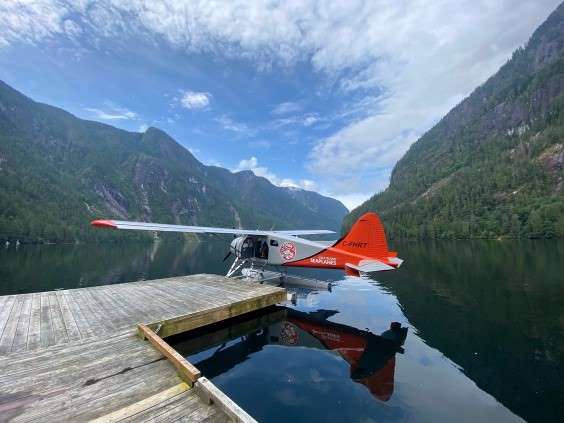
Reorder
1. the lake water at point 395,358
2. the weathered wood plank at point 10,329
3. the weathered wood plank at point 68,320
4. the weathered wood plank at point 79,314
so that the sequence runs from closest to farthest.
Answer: the lake water at point 395,358 < the weathered wood plank at point 10,329 < the weathered wood plank at point 68,320 < the weathered wood plank at point 79,314

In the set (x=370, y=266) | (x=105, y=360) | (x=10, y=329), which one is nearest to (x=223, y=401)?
(x=105, y=360)

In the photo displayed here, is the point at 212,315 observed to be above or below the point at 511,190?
below

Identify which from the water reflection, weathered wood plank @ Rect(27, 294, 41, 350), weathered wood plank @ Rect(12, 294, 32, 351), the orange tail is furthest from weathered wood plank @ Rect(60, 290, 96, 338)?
the orange tail

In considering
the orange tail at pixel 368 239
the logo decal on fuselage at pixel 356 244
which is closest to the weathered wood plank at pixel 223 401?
the orange tail at pixel 368 239

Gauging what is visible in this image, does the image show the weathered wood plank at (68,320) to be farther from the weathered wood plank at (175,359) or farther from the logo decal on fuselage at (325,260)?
the logo decal on fuselage at (325,260)

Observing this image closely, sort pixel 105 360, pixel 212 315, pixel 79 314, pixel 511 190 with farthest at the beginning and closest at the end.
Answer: pixel 511 190
pixel 212 315
pixel 79 314
pixel 105 360

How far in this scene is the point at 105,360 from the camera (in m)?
6.23

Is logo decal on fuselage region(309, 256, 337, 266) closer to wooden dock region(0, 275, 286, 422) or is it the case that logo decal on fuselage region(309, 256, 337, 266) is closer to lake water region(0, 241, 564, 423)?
lake water region(0, 241, 564, 423)

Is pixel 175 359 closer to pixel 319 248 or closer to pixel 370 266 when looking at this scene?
pixel 370 266

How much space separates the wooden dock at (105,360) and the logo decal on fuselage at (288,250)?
557 centimetres

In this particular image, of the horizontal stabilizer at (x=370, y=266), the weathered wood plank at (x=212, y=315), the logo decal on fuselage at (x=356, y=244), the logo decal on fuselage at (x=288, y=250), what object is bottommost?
the weathered wood plank at (x=212, y=315)

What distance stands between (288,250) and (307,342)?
775 centimetres

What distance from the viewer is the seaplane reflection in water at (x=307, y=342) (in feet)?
27.1

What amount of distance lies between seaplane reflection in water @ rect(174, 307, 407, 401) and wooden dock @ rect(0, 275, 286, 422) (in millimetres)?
940
